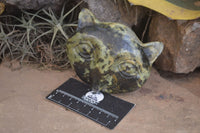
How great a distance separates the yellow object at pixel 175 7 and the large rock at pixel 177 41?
0.19 ft

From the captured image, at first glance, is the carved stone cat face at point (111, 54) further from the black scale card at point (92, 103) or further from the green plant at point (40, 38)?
the green plant at point (40, 38)

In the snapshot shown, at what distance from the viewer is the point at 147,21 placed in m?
1.83

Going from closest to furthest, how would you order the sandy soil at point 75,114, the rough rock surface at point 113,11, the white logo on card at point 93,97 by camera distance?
1. the sandy soil at point 75,114
2. the white logo on card at point 93,97
3. the rough rock surface at point 113,11

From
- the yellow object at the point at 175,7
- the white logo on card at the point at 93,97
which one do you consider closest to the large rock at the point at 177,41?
the yellow object at the point at 175,7

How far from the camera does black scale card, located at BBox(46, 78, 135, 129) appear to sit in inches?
54.0

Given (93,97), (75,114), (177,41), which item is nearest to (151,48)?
(177,41)

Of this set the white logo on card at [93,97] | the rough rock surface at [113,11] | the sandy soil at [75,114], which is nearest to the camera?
the sandy soil at [75,114]

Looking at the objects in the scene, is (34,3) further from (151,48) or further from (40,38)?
(151,48)

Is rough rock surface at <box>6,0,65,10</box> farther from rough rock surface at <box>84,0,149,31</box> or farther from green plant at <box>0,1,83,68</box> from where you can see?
rough rock surface at <box>84,0,149,31</box>

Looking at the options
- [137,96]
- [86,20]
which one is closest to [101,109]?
[137,96]

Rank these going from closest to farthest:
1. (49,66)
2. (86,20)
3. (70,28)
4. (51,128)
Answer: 1. (51,128)
2. (86,20)
3. (49,66)
4. (70,28)

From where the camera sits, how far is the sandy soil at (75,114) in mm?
1318

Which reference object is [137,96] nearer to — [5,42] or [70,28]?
[70,28]

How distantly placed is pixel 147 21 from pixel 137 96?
0.59 meters
